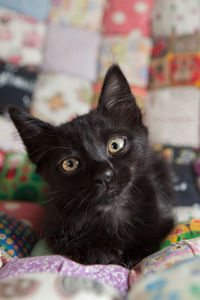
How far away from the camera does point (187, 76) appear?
2.59 meters

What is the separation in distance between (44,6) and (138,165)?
2.14m

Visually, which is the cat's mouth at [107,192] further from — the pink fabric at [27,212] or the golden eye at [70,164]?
the pink fabric at [27,212]

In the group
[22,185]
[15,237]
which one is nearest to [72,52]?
[22,185]

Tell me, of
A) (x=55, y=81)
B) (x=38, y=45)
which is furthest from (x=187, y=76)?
(x=38, y=45)

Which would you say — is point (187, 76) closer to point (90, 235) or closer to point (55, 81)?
point (55, 81)

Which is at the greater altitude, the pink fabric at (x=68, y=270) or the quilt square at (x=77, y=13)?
the quilt square at (x=77, y=13)

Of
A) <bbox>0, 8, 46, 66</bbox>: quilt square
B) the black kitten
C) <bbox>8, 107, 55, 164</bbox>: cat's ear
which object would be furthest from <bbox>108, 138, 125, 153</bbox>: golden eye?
<bbox>0, 8, 46, 66</bbox>: quilt square

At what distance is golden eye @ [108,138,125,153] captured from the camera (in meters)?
1.36

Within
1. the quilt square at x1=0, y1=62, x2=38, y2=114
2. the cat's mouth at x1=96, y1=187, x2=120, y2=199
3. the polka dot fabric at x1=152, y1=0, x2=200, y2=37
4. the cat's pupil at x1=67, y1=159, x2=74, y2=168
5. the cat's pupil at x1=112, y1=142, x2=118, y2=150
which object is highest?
the polka dot fabric at x1=152, y1=0, x2=200, y2=37

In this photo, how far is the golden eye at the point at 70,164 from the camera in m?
1.35

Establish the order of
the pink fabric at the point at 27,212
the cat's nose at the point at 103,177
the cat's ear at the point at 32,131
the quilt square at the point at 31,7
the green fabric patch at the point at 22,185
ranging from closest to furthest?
the cat's nose at the point at 103,177 → the cat's ear at the point at 32,131 → the pink fabric at the point at 27,212 → the green fabric patch at the point at 22,185 → the quilt square at the point at 31,7

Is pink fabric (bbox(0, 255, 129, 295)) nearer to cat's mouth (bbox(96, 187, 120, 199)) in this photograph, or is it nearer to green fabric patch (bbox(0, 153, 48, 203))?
cat's mouth (bbox(96, 187, 120, 199))

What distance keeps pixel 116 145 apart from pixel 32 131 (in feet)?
1.34

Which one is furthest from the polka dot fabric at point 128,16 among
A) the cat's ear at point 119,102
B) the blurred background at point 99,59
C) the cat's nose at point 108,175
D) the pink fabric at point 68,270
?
the pink fabric at point 68,270
